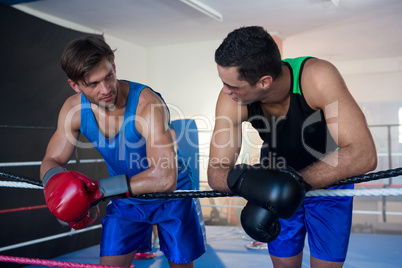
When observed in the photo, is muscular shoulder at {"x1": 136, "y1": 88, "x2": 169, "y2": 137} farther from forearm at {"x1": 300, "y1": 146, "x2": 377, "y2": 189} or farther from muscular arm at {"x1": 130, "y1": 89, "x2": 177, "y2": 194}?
forearm at {"x1": 300, "y1": 146, "x2": 377, "y2": 189}

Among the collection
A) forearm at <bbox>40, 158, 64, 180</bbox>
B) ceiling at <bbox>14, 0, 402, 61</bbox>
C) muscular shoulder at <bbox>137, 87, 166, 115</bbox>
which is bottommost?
forearm at <bbox>40, 158, 64, 180</bbox>

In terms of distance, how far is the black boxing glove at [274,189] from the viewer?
3.15 ft

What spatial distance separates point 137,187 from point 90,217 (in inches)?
15.0

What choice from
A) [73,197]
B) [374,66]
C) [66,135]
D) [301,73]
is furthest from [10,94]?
[374,66]

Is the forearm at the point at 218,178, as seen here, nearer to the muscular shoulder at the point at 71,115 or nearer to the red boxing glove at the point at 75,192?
the red boxing glove at the point at 75,192

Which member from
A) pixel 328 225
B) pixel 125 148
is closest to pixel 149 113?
pixel 125 148

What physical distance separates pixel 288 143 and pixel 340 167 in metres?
0.30

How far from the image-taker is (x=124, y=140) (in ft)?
5.28

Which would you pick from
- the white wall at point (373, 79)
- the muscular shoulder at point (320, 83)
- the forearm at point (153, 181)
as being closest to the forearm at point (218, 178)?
the forearm at point (153, 181)

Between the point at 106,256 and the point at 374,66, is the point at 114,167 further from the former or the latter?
the point at 374,66

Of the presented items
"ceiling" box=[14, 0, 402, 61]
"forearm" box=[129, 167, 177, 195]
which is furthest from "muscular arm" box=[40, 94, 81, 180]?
"ceiling" box=[14, 0, 402, 61]

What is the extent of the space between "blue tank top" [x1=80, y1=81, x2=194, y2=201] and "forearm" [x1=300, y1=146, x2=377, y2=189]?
73 centimetres

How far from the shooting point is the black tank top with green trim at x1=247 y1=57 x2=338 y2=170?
134cm

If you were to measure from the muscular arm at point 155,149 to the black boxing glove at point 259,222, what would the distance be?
45 centimetres
